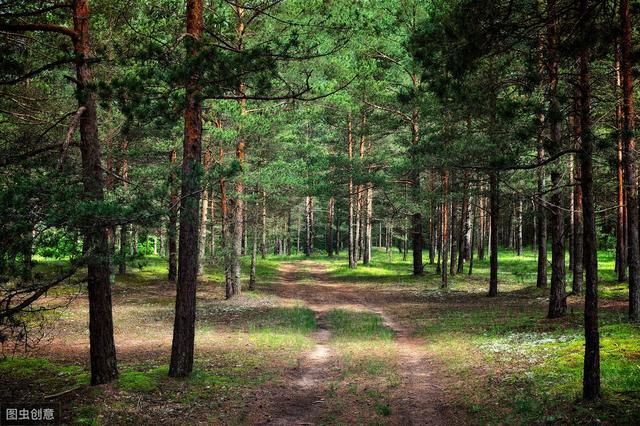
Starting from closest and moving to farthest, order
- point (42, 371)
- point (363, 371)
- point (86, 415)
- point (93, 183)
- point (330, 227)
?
point (86, 415)
point (93, 183)
point (42, 371)
point (363, 371)
point (330, 227)

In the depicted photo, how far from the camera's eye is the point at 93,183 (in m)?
8.59

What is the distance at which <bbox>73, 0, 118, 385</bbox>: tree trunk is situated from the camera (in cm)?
863

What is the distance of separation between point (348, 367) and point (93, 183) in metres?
6.98

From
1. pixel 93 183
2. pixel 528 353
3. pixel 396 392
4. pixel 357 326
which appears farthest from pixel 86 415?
pixel 357 326

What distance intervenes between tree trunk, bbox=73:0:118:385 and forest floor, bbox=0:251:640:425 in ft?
1.71

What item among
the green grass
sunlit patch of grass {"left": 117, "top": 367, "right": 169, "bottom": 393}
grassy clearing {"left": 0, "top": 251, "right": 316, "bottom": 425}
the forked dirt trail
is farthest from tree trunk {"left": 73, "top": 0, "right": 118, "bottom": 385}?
the green grass

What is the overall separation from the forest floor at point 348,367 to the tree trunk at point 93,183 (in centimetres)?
52

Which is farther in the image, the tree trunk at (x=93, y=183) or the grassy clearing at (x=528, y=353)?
the tree trunk at (x=93, y=183)

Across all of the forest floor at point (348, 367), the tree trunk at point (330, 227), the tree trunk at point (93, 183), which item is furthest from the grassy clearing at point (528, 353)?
the tree trunk at point (330, 227)

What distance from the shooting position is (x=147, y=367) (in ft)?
35.5

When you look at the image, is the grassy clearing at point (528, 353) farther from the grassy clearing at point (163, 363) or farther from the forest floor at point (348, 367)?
the grassy clearing at point (163, 363)

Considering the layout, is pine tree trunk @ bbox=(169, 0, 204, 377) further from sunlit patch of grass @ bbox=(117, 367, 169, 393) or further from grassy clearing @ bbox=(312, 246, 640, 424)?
grassy clearing @ bbox=(312, 246, 640, 424)

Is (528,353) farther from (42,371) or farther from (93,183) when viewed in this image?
(42,371)

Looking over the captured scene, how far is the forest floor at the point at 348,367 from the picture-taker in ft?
26.1
